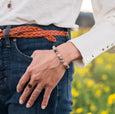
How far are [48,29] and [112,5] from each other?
11.5 inches

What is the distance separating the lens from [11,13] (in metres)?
1.09

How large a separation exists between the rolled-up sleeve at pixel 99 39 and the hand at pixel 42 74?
0.24ft

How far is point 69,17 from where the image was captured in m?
1.13

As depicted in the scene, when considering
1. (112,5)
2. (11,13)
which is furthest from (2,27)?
(112,5)

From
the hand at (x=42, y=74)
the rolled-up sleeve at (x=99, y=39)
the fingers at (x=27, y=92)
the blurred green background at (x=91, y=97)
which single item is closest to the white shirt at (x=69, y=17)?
the rolled-up sleeve at (x=99, y=39)

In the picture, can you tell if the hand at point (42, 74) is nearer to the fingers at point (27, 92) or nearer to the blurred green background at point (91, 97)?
the fingers at point (27, 92)

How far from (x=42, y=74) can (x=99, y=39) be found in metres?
0.28

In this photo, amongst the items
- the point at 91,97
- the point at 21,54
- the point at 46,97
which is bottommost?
the point at 91,97

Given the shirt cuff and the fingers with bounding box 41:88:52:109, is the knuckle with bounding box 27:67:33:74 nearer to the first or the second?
the fingers with bounding box 41:88:52:109

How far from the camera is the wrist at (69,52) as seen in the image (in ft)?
3.11

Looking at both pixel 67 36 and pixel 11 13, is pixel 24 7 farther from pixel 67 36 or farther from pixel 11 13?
→ pixel 67 36

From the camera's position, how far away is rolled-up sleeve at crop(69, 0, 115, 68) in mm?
989

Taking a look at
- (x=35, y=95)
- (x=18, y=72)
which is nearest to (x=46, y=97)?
(x=35, y=95)

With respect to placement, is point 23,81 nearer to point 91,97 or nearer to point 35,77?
point 35,77
